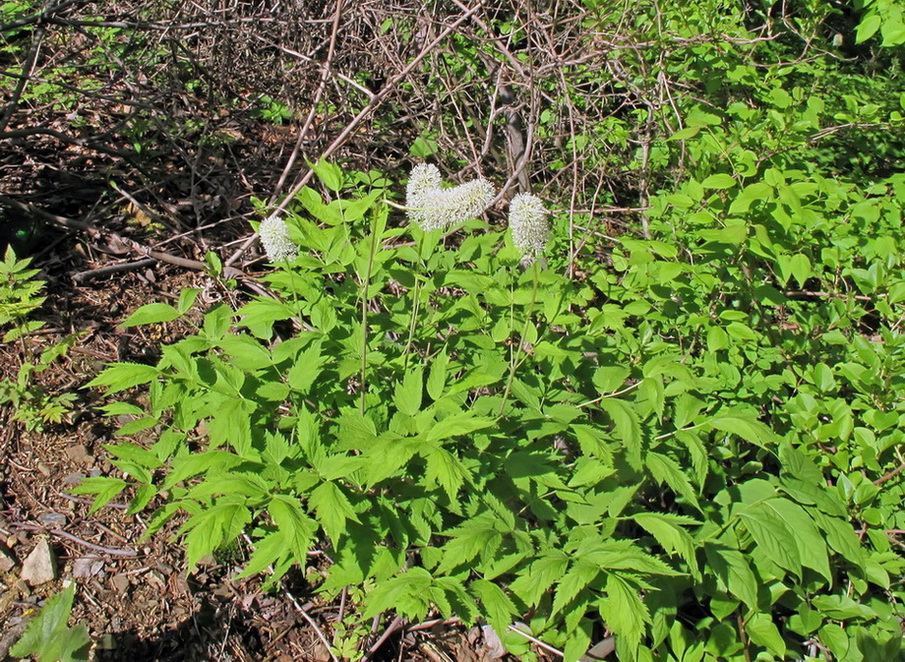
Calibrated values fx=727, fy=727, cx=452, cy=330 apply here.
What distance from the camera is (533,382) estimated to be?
2414 mm

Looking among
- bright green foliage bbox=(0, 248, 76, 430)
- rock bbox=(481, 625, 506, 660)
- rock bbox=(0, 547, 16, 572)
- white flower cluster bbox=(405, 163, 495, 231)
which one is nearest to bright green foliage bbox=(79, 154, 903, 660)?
white flower cluster bbox=(405, 163, 495, 231)

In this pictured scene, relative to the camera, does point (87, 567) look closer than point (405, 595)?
No

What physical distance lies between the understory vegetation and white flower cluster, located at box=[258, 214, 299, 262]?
0.02 m

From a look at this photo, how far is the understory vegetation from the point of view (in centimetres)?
203

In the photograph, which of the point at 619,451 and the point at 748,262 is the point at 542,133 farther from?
the point at 619,451

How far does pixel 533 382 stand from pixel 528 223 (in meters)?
0.52

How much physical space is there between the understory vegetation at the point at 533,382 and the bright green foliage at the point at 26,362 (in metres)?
0.02

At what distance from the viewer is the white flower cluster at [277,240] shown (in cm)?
245

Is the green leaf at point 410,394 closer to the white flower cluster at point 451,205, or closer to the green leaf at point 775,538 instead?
the white flower cluster at point 451,205

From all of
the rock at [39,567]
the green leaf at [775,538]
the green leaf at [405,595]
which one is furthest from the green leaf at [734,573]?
the rock at [39,567]

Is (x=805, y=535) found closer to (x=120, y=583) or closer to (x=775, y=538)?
(x=775, y=538)

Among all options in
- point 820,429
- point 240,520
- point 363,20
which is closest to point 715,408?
point 820,429

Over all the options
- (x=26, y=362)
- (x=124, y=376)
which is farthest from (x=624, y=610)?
(x=26, y=362)


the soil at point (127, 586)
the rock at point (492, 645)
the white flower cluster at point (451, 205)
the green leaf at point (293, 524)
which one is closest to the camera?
the green leaf at point (293, 524)
